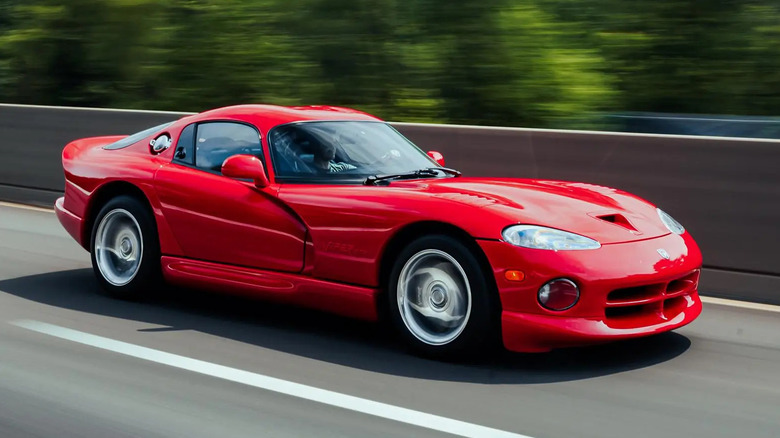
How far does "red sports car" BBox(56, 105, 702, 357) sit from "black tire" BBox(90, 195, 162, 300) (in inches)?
0.4

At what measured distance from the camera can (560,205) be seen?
538 centimetres

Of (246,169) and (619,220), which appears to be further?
(246,169)

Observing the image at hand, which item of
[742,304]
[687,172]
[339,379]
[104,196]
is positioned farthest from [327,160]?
[742,304]

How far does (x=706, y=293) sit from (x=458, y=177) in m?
2.16

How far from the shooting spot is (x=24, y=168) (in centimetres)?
1232

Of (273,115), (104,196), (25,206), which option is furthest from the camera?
(25,206)

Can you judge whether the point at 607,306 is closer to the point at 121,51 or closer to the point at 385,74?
the point at 385,74

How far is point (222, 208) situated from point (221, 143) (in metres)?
0.56

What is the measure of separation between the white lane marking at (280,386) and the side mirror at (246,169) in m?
1.13

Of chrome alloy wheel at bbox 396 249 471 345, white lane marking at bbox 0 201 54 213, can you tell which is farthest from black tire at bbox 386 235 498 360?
white lane marking at bbox 0 201 54 213

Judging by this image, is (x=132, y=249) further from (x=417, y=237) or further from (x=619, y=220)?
(x=619, y=220)

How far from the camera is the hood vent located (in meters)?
5.34

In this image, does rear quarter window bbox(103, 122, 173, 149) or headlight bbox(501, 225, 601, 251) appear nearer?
headlight bbox(501, 225, 601, 251)

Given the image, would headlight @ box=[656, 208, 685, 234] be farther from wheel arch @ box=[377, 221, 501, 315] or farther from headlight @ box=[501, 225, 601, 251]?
wheel arch @ box=[377, 221, 501, 315]
